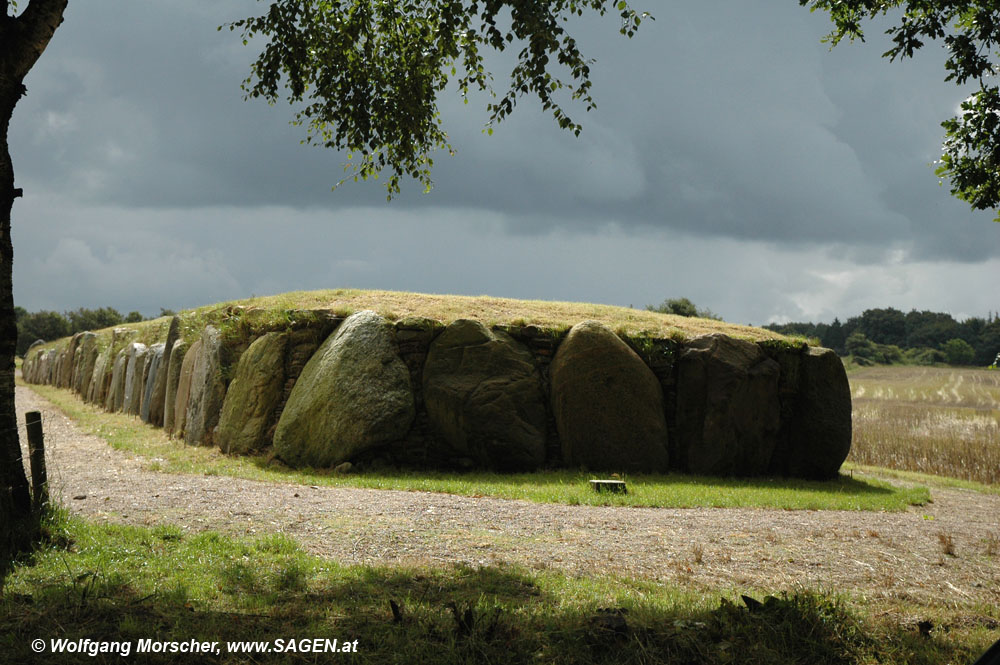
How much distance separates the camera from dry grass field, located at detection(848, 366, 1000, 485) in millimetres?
21031

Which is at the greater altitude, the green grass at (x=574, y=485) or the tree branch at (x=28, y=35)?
the tree branch at (x=28, y=35)

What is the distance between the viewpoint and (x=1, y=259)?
684 centimetres

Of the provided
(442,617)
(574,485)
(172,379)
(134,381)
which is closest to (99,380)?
(134,381)

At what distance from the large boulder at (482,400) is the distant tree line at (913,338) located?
5093cm

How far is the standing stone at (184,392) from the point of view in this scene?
17.6 meters

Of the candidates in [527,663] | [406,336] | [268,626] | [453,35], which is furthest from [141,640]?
[406,336]

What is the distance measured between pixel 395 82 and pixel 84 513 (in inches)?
304

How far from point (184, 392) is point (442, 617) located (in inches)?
607

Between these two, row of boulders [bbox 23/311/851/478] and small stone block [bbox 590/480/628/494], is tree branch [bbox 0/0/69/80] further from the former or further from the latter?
small stone block [bbox 590/480/628/494]

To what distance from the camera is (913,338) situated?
7194 centimetres

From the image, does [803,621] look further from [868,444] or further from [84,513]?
[868,444]

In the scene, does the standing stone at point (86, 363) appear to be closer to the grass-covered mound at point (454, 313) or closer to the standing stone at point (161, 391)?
the standing stone at point (161, 391)

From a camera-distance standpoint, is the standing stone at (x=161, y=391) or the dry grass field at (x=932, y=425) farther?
the dry grass field at (x=932, y=425)

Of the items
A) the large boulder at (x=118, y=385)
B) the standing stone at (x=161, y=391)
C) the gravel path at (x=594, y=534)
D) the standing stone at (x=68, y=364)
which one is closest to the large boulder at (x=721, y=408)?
the gravel path at (x=594, y=534)
